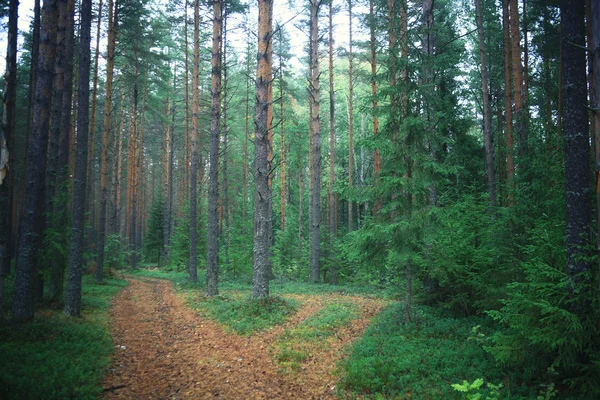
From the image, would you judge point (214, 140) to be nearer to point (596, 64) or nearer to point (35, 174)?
point (35, 174)

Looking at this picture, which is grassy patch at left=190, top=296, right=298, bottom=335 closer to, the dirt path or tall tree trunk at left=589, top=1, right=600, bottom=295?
the dirt path

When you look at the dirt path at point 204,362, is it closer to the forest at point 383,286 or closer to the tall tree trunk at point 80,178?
the forest at point 383,286

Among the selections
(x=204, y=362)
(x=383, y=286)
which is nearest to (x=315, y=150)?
(x=383, y=286)

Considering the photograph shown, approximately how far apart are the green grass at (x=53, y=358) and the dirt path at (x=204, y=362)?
0.34 metres

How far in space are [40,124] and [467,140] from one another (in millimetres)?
18497

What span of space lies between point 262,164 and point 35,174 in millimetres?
5637

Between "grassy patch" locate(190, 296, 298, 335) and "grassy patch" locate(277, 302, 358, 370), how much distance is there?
0.82m

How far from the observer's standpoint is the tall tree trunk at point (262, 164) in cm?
1002

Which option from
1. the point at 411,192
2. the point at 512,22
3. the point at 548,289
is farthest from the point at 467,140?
the point at 548,289

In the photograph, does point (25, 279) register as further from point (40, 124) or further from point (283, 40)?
point (283, 40)

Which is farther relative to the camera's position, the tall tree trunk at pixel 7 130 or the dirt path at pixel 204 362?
the tall tree trunk at pixel 7 130

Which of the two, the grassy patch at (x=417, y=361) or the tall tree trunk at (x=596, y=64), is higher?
the tall tree trunk at (x=596, y=64)

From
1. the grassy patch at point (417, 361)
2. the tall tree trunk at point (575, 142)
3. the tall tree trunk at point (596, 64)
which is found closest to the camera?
the tall tree trunk at point (596, 64)

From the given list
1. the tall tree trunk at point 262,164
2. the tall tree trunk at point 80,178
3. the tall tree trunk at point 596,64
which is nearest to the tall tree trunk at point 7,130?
the tall tree trunk at point 80,178
